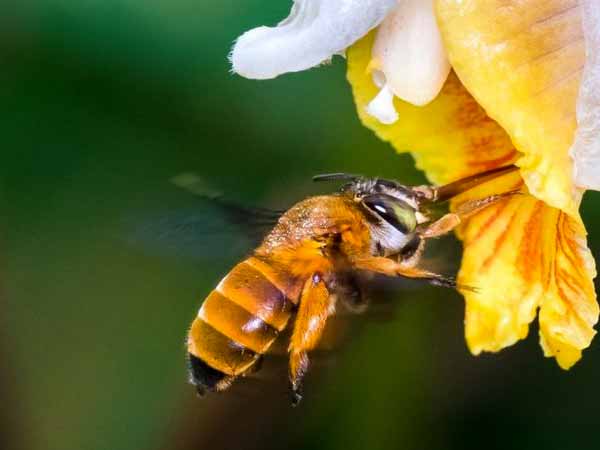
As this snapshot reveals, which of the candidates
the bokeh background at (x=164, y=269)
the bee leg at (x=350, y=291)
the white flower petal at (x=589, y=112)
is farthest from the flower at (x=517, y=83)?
the bokeh background at (x=164, y=269)

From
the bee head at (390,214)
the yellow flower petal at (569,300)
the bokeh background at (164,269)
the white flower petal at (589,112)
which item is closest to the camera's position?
the white flower petal at (589,112)

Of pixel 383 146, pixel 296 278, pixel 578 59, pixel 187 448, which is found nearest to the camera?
pixel 578 59

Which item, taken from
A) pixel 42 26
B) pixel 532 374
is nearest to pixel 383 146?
pixel 532 374

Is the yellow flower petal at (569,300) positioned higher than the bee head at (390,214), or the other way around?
the bee head at (390,214)

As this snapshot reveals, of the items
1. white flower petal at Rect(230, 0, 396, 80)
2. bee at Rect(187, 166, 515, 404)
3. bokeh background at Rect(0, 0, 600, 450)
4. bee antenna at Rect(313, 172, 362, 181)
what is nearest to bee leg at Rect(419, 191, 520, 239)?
bee at Rect(187, 166, 515, 404)

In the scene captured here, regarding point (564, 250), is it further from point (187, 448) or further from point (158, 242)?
point (187, 448)

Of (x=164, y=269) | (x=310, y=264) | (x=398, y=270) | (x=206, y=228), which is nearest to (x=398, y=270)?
(x=398, y=270)

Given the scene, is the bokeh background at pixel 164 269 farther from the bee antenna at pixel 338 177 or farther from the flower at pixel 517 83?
the flower at pixel 517 83
